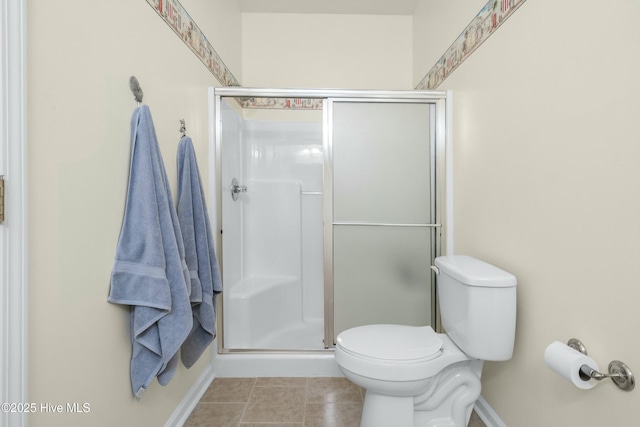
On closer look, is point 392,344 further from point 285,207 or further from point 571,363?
point 285,207

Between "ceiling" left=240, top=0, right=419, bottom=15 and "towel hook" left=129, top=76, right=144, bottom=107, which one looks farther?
"ceiling" left=240, top=0, right=419, bottom=15

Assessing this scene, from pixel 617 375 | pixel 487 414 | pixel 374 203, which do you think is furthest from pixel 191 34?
pixel 487 414

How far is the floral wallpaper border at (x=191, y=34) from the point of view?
142 centimetres

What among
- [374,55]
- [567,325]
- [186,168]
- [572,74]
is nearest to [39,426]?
[186,168]

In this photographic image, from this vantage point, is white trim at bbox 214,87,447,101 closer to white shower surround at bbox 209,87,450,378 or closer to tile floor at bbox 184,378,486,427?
white shower surround at bbox 209,87,450,378

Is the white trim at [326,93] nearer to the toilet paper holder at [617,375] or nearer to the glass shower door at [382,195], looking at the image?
the glass shower door at [382,195]

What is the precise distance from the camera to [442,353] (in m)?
1.36

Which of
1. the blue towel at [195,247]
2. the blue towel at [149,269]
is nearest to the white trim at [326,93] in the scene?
the blue towel at [195,247]

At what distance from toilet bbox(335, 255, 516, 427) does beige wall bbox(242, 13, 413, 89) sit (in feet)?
6.10

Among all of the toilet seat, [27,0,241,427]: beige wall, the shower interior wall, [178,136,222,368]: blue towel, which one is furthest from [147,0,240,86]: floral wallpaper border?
the toilet seat

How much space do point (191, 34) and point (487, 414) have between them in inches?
92.5

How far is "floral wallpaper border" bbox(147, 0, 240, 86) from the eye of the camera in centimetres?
142

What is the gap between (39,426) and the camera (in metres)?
0.82

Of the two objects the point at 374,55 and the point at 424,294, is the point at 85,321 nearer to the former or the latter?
the point at 424,294
